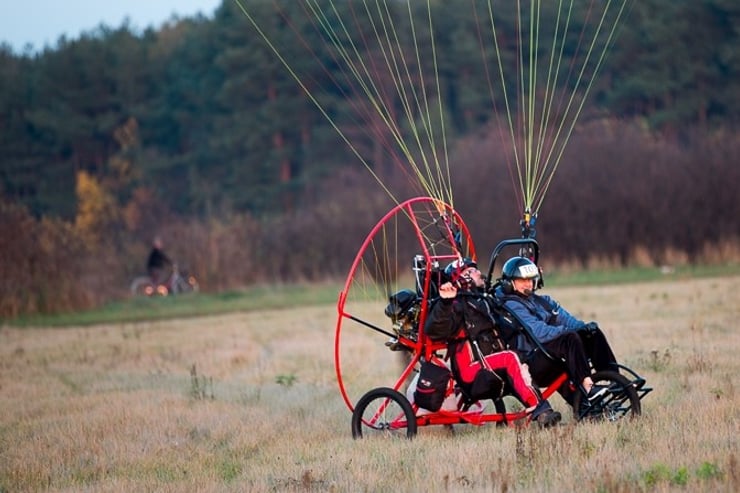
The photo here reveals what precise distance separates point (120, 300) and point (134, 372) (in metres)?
19.8

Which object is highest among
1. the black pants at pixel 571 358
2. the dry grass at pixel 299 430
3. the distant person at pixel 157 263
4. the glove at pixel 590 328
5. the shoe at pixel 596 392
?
the distant person at pixel 157 263

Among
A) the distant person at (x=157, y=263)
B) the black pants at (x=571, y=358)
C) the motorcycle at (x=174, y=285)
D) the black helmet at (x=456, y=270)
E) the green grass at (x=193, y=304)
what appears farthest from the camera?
the distant person at (x=157, y=263)

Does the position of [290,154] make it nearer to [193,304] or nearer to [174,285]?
[174,285]

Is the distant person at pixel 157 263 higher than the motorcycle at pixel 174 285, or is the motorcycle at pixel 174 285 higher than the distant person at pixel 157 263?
the distant person at pixel 157 263

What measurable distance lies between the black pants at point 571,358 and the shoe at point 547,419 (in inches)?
14.4

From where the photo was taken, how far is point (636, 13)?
52.5 metres

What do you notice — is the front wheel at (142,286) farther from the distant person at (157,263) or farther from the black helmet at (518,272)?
the black helmet at (518,272)

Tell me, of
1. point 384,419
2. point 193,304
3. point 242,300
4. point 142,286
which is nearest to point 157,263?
point 142,286

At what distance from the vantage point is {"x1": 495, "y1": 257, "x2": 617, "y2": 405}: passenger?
10.9 m

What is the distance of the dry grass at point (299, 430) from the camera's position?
9.33m

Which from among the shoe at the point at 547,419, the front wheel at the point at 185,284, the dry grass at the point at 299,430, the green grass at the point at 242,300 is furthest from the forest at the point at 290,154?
the dry grass at the point at 299,430

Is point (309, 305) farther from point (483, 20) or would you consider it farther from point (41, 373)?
point (483, 20)

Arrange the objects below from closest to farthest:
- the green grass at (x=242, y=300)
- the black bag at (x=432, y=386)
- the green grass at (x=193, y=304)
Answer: the black bag at (x=432, y=386) < the green grass at (x=193, y=304) < the green grass at (x=242, y=300)

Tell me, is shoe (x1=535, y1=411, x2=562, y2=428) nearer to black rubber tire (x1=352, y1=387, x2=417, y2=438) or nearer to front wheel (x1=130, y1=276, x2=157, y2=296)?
black rubber tire (x1=352, y1=387, x2=417, y2=438)
